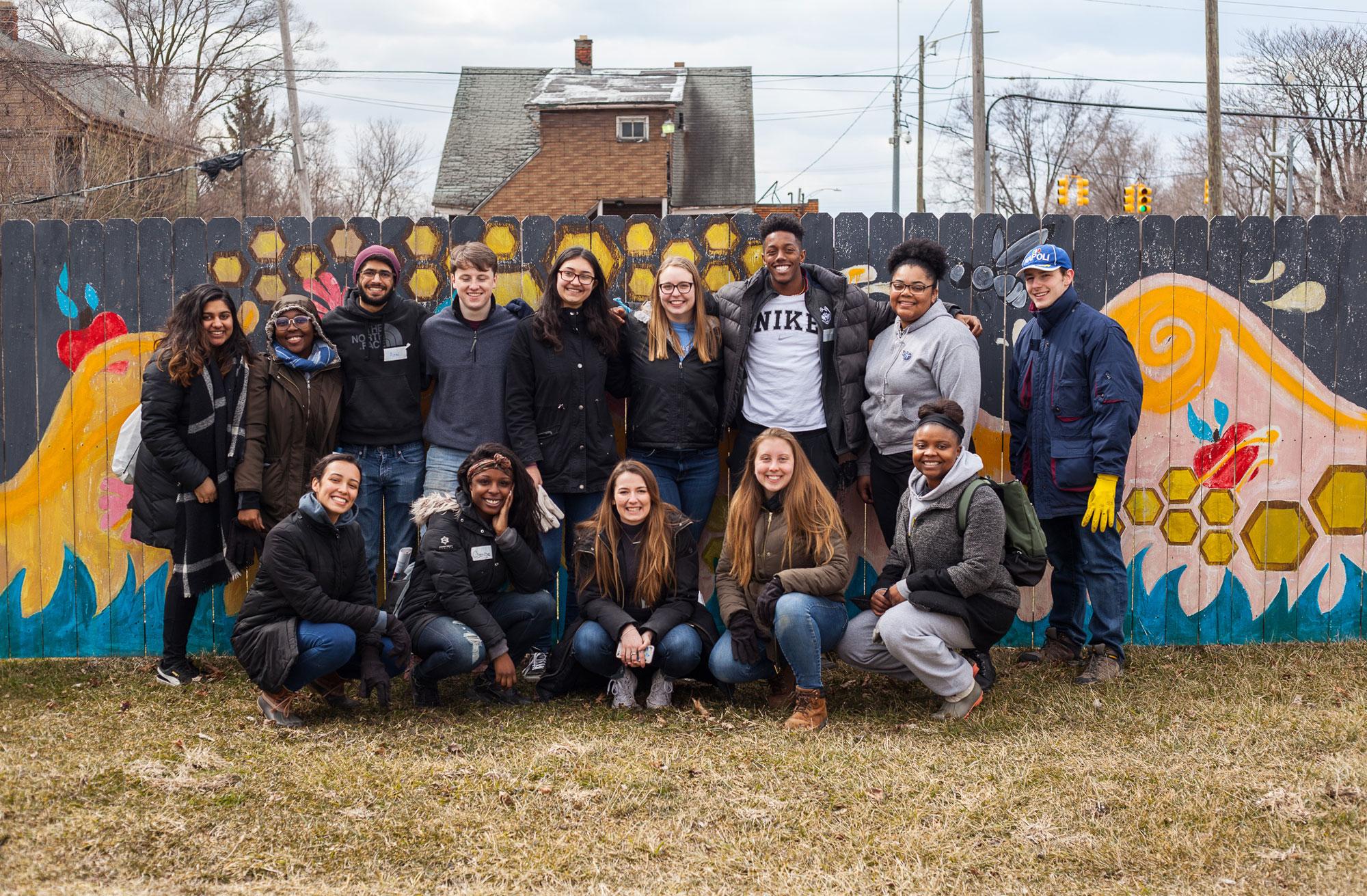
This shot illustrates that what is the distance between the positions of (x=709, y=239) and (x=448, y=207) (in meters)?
25.8

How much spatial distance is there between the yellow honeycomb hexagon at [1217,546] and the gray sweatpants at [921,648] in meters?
1.90

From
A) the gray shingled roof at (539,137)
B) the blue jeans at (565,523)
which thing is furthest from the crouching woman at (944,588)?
the gray shingled roof at (539,137)

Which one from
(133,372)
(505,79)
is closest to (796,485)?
(133,372)

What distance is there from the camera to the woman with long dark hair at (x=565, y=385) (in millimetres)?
4672

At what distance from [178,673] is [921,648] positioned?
11.1 ft

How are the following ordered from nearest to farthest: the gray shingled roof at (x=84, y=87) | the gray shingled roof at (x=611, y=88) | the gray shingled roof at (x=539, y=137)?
1. the gray shingled roof at (x=84, y=87)
2. the gray shingled roof at (x=611, y=88)
3. the gray shingled roof at (x=539, y=137)

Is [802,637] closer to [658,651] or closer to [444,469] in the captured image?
[658,651]

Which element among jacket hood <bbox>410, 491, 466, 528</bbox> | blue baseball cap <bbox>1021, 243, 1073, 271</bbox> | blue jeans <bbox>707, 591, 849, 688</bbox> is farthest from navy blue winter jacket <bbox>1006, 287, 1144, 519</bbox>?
jacket hood <bbox>410, 491, 466, 528</bbox>

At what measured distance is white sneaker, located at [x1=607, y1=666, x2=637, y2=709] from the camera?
4.40 meters

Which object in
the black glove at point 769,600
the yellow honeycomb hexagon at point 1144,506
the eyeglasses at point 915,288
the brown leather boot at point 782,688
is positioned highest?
the eyeglasses at point 915,288

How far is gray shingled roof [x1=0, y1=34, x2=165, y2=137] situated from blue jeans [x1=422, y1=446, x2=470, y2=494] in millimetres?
10986

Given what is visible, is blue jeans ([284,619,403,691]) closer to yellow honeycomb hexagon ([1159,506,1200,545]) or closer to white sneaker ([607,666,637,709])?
white sneaker ([607,666,637,709])

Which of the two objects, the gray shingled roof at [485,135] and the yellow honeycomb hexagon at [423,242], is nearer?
the yellow honeycomb hexagon at [423,242]

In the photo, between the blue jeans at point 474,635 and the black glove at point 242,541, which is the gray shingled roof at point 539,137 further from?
the blue jeans at point 474,635
